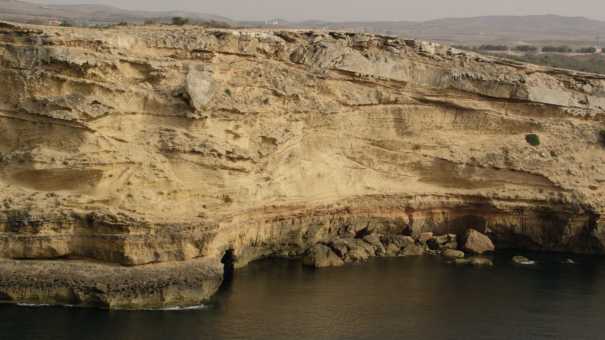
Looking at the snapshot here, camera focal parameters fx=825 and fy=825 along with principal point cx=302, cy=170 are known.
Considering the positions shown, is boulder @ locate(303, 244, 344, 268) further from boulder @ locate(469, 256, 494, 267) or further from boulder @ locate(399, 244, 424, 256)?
boulder @ locate(469, 256, 494, 267)

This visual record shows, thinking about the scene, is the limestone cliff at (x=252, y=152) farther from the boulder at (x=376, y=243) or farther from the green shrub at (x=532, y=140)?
the boulder at (x=376, y=243)

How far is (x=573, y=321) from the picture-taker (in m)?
27.0

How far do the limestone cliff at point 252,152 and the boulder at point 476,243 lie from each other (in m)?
0.75

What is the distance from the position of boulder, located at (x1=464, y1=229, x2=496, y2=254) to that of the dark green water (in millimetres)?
1381

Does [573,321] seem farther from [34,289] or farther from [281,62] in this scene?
[34,289]

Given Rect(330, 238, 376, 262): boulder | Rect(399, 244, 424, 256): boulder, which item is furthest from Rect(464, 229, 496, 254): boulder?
Rect(330, 238, 376, 262): boulder

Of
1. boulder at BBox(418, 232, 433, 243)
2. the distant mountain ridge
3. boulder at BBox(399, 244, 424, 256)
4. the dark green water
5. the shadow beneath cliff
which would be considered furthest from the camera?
the distant mountain ridge

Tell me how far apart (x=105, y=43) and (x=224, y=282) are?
9.30 m

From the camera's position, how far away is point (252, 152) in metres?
29.9

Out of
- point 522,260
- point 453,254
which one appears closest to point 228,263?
point 453,254

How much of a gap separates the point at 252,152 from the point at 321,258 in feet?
16.8

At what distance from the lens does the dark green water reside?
24.7 m

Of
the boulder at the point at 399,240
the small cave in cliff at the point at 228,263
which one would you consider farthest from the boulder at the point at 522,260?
the small cave in cliff at the point at 228,263

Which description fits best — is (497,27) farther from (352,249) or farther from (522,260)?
(352,249)
